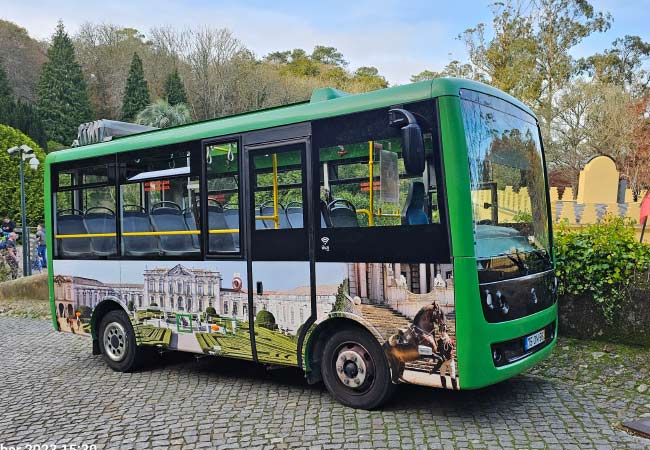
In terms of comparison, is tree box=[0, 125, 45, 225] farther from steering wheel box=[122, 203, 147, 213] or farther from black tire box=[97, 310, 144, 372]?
steering wheel box=[122, 203, 147, 213]

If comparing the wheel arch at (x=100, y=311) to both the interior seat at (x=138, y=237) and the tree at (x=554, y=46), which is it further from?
the tree at (x=554, y=46)

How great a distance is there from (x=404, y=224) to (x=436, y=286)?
0.58 metres

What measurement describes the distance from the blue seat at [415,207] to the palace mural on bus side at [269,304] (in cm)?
37

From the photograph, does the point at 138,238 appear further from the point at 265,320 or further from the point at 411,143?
the point at 411,143

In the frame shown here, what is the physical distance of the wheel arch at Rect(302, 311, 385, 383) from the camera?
5525 millimetres

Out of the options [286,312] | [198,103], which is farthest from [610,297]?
[198,103]

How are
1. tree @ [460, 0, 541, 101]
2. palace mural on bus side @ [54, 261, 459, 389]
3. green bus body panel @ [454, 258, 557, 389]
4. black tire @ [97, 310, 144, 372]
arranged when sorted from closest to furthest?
1. green bus body panel @ [454, 258, 557, 389]
2. palace mural on bus side @ [54, 261, 459, 389]
3. black tire @ [97, 310, 144, 372]
4. tree @ [460, 0, 541, 101]

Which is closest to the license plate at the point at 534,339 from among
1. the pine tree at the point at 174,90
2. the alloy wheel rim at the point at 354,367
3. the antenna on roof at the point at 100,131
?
the alloy wheel rim at the point at 354,367

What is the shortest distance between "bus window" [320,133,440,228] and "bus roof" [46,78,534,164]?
35 centimetres

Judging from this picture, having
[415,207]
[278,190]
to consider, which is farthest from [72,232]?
[415,207]

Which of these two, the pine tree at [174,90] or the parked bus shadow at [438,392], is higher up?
the pine tree at [174,90]

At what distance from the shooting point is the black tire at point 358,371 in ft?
17.5

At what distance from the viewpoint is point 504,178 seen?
17.9ft

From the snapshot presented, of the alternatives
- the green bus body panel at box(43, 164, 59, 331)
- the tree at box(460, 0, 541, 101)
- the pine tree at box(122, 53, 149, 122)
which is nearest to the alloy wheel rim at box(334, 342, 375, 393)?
the green bus body panel at box(43, 164, 59, 331)
